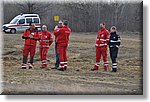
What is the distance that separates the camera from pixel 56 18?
7855 millimetres

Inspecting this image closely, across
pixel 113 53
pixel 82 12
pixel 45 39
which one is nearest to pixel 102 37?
pixel 113 53

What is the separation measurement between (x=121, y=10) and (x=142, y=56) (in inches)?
27.4

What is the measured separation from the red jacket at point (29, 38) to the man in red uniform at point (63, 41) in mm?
279

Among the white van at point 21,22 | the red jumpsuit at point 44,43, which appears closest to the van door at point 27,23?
the white van at point 21,22

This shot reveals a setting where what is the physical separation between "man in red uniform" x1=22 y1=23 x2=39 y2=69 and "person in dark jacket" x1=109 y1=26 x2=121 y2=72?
1.03 metres

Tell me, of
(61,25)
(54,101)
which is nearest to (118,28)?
(61,25)

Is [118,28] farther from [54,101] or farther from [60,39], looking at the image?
[54,101]

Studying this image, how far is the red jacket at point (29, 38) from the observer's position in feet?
25.9

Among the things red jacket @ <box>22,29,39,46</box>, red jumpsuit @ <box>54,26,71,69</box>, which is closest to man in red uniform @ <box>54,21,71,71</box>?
red jumpsuit @ <box>54,26,71,69</box>

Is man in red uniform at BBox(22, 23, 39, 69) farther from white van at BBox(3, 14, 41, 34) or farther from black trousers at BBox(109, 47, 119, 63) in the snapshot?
black trousers at BBox(109, 47, 119, 63)

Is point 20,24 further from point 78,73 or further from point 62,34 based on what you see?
point 78,73

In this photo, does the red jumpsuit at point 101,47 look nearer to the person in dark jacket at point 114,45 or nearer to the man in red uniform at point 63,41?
the person in dark jacket at point 114,45

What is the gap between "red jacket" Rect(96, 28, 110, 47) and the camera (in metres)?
7.86

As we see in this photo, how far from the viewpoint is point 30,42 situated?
7.92 meters
